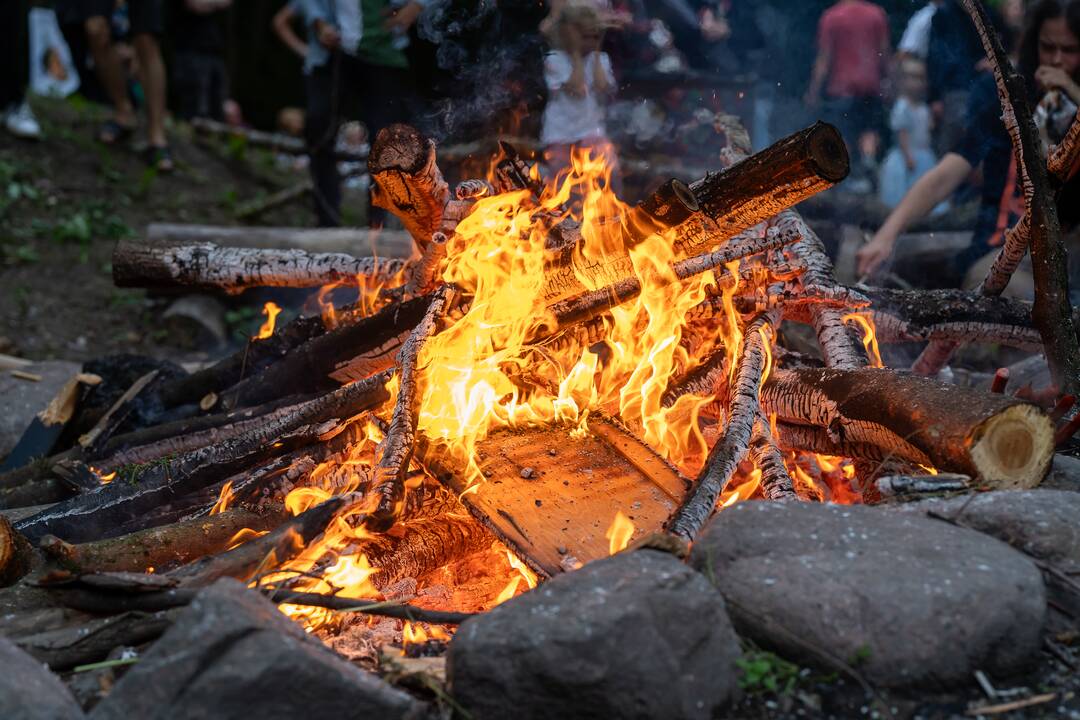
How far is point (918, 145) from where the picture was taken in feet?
31.4

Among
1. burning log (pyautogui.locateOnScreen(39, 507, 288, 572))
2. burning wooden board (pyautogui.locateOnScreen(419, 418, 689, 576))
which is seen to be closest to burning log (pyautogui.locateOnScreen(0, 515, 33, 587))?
burning log (pyautogui.locateOnScreen(39, 507, 288, 572))

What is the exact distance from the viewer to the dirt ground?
8070 mm

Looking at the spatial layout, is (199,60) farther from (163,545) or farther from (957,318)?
(957,318)

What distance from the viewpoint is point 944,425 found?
321 centimetres

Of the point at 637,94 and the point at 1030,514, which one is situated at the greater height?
the point at 637,94

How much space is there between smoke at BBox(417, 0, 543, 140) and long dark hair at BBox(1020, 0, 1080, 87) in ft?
9.89

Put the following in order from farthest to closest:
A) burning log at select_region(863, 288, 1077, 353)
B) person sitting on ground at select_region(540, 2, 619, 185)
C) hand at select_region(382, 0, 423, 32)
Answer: hand at select_region(382, 0, 423, 32) → person sitting on ground at select_region(540, 2, 619, 185) → burning log at select_region(863, 288, 1077, 353)

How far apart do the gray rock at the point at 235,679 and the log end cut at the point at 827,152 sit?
2358mm

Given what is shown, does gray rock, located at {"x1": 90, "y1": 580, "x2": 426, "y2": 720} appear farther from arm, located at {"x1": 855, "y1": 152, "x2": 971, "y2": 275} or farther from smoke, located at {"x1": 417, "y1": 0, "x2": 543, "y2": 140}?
arm, located at {"x1": 855, "y1": 152, "x2": 971, "y2": 275}

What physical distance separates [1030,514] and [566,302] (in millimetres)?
2029

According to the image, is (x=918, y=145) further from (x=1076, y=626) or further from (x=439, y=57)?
(x=1076, y=626)

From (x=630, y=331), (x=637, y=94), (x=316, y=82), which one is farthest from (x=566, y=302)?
(x=316, y=82)

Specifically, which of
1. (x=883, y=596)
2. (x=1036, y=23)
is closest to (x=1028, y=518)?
(x=883, y=596)

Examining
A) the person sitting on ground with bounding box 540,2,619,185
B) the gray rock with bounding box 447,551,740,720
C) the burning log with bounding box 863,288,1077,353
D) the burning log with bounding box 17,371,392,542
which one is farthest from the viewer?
the person sitting on ground with bounding box 540,2,619,185
